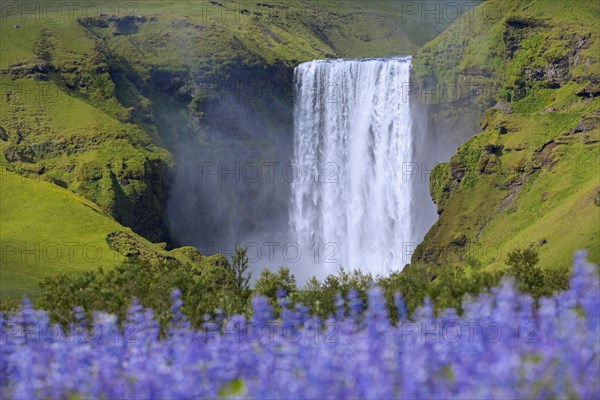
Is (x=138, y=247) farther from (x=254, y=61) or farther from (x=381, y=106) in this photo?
(x=254, y=61)

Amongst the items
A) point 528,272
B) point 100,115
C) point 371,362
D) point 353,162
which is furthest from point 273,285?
point 100,115

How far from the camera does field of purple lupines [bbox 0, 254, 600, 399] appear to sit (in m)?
17.9

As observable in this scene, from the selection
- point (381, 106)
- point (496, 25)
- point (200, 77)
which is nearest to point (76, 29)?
point (200, 77)

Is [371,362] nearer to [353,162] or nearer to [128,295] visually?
[128,295]

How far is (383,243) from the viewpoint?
142500 mm

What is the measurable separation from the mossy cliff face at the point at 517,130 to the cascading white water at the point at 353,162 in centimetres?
850

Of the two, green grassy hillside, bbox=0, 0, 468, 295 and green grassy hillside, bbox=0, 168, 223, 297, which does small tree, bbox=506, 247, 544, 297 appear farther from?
green grassy hillside, bbox=0, 0, 468, 295

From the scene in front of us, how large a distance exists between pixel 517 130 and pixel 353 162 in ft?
127

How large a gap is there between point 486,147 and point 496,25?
78.0 feet

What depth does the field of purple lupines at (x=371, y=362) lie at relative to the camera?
17.9m

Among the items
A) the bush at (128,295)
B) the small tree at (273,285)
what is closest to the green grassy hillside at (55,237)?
the small tree at (273,285)

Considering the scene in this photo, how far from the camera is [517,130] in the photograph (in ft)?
382

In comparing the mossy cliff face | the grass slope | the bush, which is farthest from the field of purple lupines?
the grass slope

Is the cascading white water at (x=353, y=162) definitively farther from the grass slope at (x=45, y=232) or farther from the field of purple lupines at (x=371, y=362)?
the field of purple lupines at (x=371, y=362)
